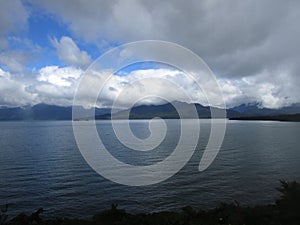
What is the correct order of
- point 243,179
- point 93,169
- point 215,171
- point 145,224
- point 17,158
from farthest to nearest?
1. point 17,158
2. point 93,169
3. point 215,171
4. point 243,179
5. point 145,224

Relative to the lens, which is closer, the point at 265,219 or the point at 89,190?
the point at 265,219

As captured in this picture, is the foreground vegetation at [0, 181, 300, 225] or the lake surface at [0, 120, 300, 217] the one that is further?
the lake surface at [0, 120, 300, 217]

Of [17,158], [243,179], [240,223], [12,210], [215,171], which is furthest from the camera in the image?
[17,158]

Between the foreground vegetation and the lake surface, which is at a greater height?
the foreground vegetation

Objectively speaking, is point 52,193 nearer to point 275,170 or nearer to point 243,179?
point 243,179

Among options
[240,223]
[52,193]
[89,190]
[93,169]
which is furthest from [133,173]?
[240,223]

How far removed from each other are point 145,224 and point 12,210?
21.6 metres

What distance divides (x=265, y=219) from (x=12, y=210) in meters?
28.9

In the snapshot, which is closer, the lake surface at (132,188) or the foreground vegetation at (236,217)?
the foreground vegetation at (236,217)

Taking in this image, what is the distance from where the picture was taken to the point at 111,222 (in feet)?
67.8

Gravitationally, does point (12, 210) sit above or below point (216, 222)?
below

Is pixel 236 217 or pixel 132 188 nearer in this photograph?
pixel 236 217

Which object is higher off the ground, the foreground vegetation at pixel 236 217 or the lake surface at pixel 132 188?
the foreground vegetation at pixel 236 217

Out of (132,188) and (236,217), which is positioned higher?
(236,217)
